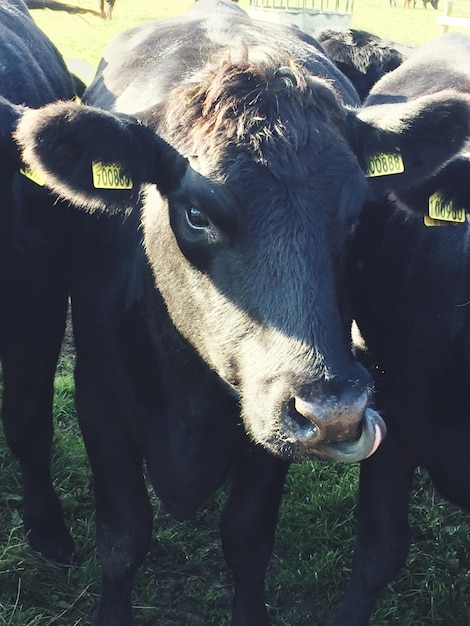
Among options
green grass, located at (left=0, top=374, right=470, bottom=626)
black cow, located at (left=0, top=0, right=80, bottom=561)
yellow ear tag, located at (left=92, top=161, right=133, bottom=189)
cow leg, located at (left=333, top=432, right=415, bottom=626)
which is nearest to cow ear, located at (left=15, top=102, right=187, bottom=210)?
yellow ear tag, located at (left=92, top=161, right=133, bottom=189)

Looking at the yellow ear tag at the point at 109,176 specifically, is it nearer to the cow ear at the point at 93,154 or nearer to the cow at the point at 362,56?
the cow ear at the point at 93,154

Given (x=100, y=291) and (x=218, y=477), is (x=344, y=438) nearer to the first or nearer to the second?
(x=218, y=477)

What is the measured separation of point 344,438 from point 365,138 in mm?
1137

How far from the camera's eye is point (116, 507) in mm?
3203

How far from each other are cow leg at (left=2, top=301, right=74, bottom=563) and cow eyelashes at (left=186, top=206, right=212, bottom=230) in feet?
4.10

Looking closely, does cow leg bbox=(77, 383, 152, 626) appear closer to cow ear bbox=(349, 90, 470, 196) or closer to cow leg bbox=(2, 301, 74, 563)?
cow leg bbox=(2, 301, 74, 563)

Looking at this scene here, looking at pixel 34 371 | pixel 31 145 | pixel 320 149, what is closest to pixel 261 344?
pixel 320 149

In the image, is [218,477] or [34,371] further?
[34,371]

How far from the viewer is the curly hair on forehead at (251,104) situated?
2453 millimetres

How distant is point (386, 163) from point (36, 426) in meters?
1.95

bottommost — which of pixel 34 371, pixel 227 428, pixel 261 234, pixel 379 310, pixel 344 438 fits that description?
pixel 34 371

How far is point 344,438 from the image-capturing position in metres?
2.14

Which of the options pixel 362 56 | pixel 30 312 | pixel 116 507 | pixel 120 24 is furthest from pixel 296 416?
pixel 120 24

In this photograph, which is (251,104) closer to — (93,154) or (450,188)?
(93,154)
